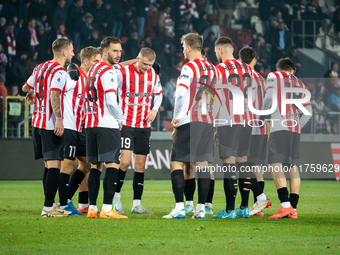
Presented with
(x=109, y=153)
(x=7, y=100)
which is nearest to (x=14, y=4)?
(x=7, y=100)

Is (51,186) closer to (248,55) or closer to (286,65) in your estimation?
(248,55)

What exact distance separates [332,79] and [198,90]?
1293 cm

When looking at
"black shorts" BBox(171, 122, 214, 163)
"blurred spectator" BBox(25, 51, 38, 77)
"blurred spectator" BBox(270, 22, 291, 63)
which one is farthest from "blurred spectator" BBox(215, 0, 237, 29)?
"black shorts" BBox(171, 122, 214, 163)

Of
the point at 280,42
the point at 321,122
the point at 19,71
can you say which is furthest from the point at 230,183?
the point at 280,42

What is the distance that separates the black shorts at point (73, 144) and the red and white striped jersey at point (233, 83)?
193cm

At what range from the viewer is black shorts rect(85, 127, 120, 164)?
5375 mm

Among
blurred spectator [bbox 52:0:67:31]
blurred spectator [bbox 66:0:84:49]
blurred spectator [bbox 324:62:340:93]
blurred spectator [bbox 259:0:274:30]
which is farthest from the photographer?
blurred spectator [bbox 259:0:274:30]

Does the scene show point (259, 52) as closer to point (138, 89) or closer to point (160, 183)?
point (160, 183)

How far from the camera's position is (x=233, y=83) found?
18.9 feet

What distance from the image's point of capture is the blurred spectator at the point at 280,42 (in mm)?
18469

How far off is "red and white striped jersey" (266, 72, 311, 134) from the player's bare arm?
2.63m

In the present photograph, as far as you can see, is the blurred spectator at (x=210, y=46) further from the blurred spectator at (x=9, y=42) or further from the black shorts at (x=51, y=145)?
the black shorts at (x=51, y=145)

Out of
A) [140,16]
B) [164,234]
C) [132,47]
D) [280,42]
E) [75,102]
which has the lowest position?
[164,234]

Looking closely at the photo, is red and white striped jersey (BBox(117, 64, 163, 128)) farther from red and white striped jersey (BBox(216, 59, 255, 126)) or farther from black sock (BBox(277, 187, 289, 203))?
black sock (BBox(277, 187, 289, 203))
